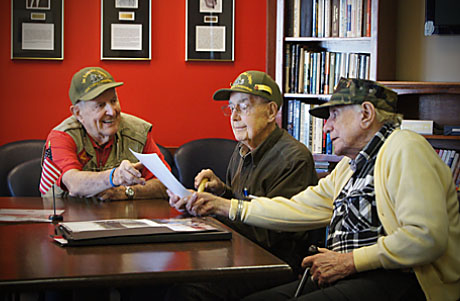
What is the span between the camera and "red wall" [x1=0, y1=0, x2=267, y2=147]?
13.9ft

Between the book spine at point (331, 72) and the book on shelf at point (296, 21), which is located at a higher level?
the book on shelf at point (296, 21)

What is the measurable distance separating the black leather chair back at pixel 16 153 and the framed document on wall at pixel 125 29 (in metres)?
0.89

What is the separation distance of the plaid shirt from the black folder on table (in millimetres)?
394

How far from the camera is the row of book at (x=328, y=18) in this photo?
12.6 feet

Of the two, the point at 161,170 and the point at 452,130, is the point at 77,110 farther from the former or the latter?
the point at 452,130

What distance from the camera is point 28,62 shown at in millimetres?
4219

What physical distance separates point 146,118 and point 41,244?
9.09 feet

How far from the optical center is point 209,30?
431 centimetres

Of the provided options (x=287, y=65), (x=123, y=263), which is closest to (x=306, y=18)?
(x=287, y=65)

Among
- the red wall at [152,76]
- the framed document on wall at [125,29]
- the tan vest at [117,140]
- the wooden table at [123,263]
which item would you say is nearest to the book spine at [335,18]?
the red wall at [152,76]

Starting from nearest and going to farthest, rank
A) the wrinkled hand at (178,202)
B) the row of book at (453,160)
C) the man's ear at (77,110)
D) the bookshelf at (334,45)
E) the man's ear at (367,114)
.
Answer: the man's ear at (367,114)
the wrinkled hand at (178,202)
the man's ear at (77,110)
the row of book at (453,160)
the bookshelf at (334,45)

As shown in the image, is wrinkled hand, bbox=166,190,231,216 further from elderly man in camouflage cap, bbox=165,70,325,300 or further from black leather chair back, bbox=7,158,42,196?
black leather chair back, bbox=7,158,42,196

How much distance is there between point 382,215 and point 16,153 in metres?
2.59

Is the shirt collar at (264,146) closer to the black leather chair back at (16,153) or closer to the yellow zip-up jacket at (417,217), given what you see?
the yellow zip-up jacket at (417,217)
